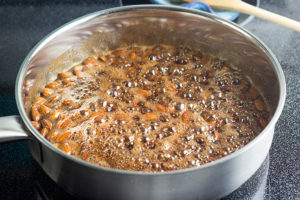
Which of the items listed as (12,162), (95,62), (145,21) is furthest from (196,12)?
(12,162)

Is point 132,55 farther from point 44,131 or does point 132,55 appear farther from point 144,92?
point 44,131

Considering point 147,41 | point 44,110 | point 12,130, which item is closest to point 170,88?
point 147,41

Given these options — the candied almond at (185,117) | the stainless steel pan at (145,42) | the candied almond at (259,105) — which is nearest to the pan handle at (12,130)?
the stainless steel pan at (145,42)

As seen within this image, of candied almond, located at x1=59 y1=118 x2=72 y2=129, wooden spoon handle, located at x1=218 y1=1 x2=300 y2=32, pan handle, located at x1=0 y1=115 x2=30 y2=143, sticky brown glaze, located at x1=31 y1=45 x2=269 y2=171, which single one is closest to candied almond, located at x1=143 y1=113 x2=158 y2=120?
sticky brown glaze, located at x1=31 y1=45 x2=269 y2=171

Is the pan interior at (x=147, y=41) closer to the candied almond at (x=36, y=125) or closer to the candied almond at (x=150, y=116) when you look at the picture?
the candied almond at (x=36, y=125)

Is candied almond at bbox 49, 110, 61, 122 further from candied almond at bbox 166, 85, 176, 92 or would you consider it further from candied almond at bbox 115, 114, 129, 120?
candied almond at bbox 166, 85, 176, 92

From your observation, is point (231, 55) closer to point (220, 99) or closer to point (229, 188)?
point (220, 99)
